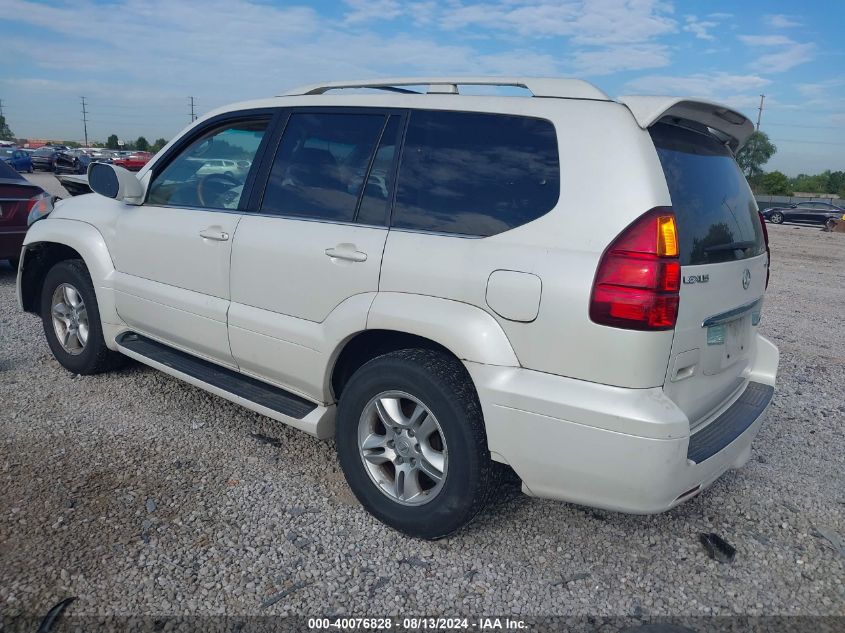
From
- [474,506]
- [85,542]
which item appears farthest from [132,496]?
[474,506]

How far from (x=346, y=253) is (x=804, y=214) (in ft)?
115

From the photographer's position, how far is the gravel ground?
8.65 feet

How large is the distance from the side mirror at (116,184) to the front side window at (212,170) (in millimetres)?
87

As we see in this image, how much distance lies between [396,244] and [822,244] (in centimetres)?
2023

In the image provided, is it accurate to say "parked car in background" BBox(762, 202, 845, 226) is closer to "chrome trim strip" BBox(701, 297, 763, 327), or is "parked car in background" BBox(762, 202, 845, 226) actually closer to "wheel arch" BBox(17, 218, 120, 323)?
"chrome trim strip" BBox(701, 297, 763, 327)

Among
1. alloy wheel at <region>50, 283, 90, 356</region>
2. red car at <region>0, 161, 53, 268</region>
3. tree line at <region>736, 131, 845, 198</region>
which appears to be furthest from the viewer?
tree line at <region>736, 131, 845, 198</region>

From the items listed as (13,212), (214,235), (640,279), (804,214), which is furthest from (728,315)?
(804,214)

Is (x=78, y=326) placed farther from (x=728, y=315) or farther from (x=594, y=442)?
(x=728, y=315)

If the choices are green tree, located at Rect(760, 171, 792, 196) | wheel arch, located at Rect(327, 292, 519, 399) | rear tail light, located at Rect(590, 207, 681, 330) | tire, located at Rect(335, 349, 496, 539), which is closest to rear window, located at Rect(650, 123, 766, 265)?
rear tail light, located at Rect(590, 207, 681, 330)

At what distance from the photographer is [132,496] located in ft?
10.7

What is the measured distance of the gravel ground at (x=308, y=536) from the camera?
2637 millimetres

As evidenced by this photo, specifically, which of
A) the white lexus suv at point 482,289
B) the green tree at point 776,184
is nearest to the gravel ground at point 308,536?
the white lexus suv at point 482,289

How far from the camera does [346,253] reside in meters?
3.08

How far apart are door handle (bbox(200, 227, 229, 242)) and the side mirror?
0.78m
